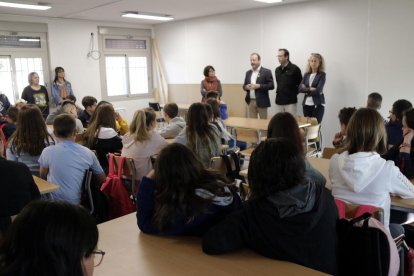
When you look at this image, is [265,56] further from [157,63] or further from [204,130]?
[204,130]

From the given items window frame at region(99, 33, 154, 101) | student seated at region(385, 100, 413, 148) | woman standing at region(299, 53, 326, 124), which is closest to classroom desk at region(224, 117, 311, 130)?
woman standing at region(299, 53, 326, 124)

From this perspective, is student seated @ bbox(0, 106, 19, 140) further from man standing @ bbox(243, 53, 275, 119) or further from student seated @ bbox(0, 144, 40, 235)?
man standing @ bbox(243, 53, 275, 119)

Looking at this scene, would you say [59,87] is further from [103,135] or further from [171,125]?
[103,135]

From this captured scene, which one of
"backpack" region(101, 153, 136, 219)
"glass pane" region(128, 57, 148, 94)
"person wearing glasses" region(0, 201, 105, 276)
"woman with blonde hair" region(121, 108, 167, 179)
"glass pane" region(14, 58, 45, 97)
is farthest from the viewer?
"glass pane" region(128, 57, 148, 94)

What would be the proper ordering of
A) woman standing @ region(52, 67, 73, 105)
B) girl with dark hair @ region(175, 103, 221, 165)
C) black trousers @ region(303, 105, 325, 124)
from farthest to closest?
1. woman standing @ region(52, 67, 73, 105)
2. black trousers @ region(303, 105, 325, 124)
3. girl with dark hair @ region(175, 103, 221, 165)

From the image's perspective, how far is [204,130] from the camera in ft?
11.5

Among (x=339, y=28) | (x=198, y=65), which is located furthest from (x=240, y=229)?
(x=198, y=65)

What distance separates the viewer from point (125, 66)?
378 inches

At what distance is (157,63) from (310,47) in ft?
14.6

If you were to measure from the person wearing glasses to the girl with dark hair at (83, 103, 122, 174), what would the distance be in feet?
10.4

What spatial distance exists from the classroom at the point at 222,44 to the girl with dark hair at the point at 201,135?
3725 millimetres

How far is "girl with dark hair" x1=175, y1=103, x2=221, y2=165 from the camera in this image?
3.47m

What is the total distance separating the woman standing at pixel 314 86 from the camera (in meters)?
6.32

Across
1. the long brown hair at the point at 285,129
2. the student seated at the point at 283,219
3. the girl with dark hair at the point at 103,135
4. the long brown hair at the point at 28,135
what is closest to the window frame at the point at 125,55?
the girl with dark hair at the point at 103,135
